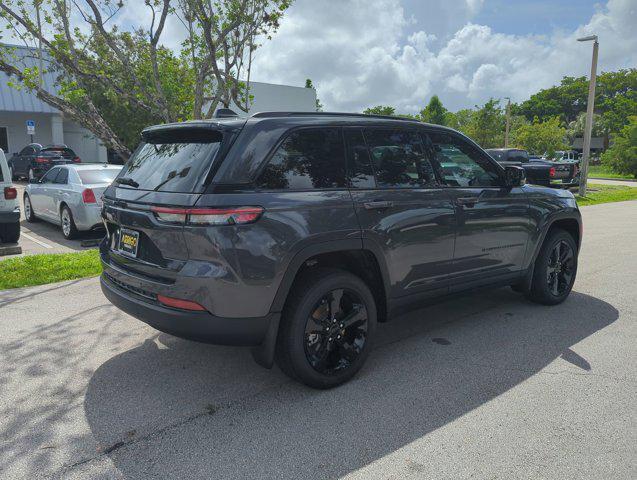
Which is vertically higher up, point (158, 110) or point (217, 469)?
point (158, 110)

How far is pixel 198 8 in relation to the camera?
28.2ft

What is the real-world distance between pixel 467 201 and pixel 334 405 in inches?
82.9

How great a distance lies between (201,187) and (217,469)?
5.22 ft

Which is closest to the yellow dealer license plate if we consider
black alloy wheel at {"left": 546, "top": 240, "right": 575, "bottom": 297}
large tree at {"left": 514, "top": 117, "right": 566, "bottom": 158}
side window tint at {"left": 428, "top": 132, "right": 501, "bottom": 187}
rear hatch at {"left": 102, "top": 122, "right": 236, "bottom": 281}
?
rear hatch at {"left": 102, "top": 122, "right": 236, "bottom": 281}

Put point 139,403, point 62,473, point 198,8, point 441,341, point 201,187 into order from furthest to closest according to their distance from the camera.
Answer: point 198,8 < point 441,341 < point 139,403 < point 201,187 < point 62,473

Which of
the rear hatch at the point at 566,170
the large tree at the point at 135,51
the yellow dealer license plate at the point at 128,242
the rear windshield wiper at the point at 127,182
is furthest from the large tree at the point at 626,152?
the yellow dealer license plate at the point at 128,242

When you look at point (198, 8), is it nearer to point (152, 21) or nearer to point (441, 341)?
point (152, 21)

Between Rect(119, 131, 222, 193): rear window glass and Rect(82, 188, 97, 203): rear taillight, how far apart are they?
5885mm

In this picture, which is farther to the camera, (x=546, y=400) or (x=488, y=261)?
(x=488, y=261)

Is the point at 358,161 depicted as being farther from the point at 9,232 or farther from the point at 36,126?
the point at 36,126

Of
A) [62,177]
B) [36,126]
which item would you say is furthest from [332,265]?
[36,126]

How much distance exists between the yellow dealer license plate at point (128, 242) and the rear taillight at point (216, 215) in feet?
1.57

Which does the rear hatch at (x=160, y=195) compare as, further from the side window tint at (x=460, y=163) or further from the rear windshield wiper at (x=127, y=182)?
the side window tint at (x=460, y=163)

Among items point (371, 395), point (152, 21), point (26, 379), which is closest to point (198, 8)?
point (152, 21)
